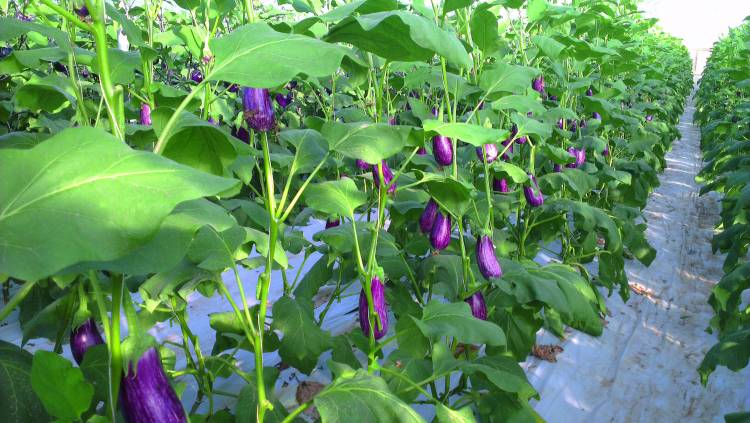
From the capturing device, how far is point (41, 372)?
53cm

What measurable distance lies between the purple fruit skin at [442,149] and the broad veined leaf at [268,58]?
727mm

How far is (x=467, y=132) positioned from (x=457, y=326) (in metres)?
0.36

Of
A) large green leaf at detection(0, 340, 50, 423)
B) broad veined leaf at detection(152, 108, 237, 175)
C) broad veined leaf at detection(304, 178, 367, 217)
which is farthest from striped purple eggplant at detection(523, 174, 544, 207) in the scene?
large green leaf at detection(0, 340, 50, 423)

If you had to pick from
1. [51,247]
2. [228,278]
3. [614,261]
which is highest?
[51,247]

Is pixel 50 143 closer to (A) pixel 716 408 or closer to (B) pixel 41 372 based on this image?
(B) pixel 41 372

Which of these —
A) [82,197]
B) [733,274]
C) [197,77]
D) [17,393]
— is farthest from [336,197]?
[197,77]

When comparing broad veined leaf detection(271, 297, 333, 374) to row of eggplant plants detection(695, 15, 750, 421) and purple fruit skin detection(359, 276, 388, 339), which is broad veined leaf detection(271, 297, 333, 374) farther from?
row of eggplant plants detection(695, 15, 750, 421)

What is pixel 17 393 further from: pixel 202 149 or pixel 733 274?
pixel 733 274

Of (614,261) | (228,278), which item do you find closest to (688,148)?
(614,261)

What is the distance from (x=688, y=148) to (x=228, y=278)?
6.61 m

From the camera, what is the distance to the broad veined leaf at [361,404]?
0.76 meters

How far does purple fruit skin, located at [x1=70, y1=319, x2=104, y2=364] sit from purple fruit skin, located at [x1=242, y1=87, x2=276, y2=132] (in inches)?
15.1

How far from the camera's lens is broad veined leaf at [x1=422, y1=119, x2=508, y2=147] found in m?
0.93

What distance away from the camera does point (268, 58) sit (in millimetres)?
648
